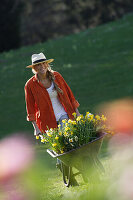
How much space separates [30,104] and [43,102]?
0.21 m

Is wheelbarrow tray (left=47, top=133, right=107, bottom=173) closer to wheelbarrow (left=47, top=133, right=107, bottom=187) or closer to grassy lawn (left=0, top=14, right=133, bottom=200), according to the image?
wheelbarrow (left=47, top=133, right=107, bottom=187)

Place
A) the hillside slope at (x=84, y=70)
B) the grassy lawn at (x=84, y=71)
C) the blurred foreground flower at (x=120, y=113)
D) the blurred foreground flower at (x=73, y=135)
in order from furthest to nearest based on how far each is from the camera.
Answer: the hillside slope at (x=84, y=70) < the grassy lawn at (x=84, y=71) < the blurred foreground flower at (x=120, y=113) < the blurred foreground flower at (x=73, y=135)

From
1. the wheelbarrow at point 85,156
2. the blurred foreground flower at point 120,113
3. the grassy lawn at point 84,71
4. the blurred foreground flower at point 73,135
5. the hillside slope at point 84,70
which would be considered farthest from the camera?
the hillside slope at point 84,70

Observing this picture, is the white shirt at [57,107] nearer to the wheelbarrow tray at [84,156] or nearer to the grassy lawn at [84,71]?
the wheelbarrow tray at [84,156]

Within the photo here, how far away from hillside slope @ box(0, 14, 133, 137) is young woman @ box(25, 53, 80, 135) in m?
7.10

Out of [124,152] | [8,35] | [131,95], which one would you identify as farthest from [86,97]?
[8,35]

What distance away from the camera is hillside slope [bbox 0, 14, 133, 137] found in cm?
1504

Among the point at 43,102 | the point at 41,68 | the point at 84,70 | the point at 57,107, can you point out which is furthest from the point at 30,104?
the point at 84,70

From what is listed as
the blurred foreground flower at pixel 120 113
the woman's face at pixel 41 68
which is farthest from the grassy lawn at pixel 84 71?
the woman's face at pixel 41 68

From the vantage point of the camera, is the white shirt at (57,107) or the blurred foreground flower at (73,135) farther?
the white shirt at (57,107)

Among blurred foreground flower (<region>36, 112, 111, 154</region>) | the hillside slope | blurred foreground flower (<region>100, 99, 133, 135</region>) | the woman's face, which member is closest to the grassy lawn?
the hillside slope

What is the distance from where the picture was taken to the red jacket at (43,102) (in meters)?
5.97

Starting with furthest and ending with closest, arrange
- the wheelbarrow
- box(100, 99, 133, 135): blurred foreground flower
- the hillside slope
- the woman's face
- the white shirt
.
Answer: the hillside slope < box(100, 99, 133, 135): blurred foreground flower < the white shirt < the woman's face < the wheelbarrow

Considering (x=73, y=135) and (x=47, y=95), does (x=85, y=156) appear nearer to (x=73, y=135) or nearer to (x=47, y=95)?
(x=73, y=135)
